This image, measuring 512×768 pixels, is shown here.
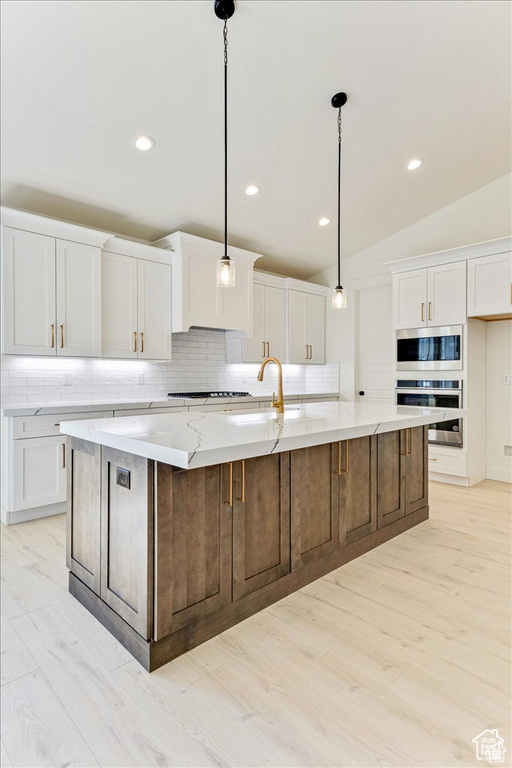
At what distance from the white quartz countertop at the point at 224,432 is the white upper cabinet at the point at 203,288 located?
2.11 m

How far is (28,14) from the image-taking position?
2.26 metres

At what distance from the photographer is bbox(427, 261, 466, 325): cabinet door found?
435 cm

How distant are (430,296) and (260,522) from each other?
11.8 ft

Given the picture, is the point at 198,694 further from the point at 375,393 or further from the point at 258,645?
the point at 375,393

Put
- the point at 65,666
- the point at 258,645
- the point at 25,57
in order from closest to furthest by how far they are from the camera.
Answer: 1. the point at 65,666
2. the point at 258,645
3. the point at 25,57

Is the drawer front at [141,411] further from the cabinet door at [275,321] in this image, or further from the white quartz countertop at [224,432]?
the cabinet door at [275,321]

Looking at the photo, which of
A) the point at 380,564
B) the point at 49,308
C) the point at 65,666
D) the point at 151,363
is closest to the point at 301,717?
the point at 65,666

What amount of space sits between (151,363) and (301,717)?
376 cm

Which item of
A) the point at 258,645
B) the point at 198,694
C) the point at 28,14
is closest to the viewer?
the point at 198,694

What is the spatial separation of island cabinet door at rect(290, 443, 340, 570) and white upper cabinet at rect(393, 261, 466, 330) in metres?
2.81

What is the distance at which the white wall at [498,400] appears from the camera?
Answer: 15.0 feet

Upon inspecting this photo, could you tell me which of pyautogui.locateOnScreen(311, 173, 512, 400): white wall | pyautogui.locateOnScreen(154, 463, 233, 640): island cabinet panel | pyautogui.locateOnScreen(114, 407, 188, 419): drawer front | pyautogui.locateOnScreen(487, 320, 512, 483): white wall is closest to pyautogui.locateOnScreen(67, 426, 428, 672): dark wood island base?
pyautogui.locateOnScreen(154, 463, 233, 640): island cabinet panel

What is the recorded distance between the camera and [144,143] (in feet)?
10.6
